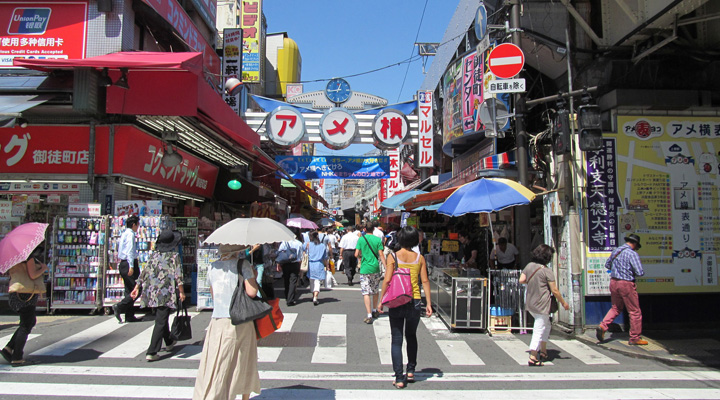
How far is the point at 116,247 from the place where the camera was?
913cm

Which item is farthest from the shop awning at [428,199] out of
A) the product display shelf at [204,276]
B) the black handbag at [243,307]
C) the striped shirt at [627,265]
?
the black handbag at [243,307]

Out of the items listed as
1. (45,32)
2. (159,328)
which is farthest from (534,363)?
(45,32)

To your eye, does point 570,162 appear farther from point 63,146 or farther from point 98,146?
point 63,146

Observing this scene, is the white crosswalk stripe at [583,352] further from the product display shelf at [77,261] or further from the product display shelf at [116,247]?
the product display shelf at [77,261]

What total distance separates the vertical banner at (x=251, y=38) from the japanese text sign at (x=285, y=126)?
3.80m

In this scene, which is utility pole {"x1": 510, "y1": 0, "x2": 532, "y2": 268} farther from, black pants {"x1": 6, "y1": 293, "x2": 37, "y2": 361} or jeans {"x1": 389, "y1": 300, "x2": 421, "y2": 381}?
black pants {"x1": 6, "y1": 293, "x2": 37, "y2": 361}

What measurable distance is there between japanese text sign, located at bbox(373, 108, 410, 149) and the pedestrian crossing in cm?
835

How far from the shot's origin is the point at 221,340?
13.7ft

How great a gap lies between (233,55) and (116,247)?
975 cm

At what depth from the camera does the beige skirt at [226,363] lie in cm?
409

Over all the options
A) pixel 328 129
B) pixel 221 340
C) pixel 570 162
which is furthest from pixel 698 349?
pixel 328 129

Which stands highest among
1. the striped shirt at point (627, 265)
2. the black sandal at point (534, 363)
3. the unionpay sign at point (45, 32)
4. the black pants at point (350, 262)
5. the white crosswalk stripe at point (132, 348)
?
the unionpay sign at point (45, 32)

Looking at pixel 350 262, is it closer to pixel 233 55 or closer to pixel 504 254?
pixel 504 254

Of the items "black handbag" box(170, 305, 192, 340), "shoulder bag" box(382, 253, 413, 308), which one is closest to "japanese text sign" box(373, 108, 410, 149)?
"black handbag" box(170, 305, 192, 340)
